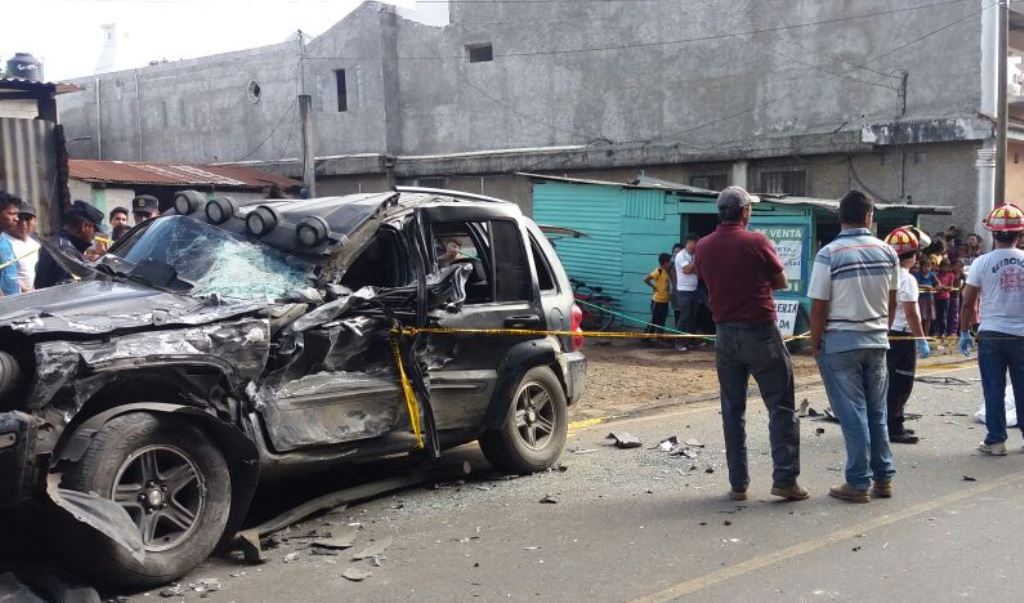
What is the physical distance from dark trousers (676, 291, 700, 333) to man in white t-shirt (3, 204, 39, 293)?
10.0m

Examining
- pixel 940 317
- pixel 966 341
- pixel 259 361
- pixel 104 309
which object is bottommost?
pixel 940 317

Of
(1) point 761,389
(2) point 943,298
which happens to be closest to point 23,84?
(1) point 761,389

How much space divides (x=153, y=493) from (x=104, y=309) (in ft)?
3.11

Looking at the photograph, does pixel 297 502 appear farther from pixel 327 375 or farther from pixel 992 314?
pixel 992 314

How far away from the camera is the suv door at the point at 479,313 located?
6.30 meters

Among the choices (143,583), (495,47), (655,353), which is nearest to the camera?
(143,583)

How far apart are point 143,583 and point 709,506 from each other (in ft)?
10.9

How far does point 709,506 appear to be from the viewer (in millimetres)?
6129

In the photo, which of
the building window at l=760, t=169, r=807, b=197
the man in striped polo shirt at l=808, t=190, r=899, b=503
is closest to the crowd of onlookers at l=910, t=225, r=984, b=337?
the building window at l=760, t=169, r=807, b=197

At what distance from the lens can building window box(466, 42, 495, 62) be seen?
29.1 m

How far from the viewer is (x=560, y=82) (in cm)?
2717

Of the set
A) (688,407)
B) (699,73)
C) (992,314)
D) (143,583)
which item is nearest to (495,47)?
(699,73)

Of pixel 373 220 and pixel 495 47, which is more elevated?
pixel 495 47

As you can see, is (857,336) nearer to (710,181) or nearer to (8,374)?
(8,374)
